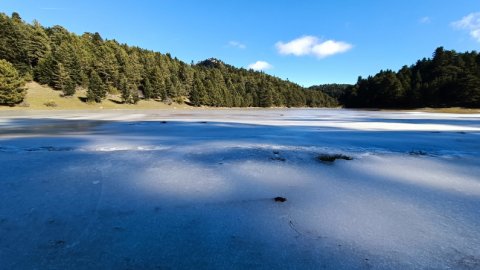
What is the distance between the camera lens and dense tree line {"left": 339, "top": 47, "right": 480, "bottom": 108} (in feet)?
184

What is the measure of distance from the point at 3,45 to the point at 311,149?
71912mm

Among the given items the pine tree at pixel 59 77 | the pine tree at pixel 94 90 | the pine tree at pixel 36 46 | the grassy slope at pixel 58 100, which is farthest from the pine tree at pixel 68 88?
the pine tree at pixel 36 46

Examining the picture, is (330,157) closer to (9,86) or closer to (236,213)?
(236,213)

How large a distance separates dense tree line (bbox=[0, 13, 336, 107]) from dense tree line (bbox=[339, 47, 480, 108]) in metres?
44.2

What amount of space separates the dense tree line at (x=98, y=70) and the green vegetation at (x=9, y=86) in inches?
452

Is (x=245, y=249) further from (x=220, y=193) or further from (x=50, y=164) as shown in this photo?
(x=50, y=164)

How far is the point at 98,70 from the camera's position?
6950 centimetres

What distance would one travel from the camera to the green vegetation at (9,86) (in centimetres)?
3860

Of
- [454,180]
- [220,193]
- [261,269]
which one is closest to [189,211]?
[220,193]

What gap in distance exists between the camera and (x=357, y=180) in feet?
15.6

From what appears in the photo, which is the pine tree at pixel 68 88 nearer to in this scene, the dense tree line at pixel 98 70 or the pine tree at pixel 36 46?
the dense tree line at pixel 98 70

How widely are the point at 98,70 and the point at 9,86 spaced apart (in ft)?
105

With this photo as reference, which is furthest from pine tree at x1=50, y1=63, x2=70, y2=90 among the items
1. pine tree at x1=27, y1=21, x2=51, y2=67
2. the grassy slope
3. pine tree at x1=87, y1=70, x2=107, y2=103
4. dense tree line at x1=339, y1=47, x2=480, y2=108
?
dense tree line at x1=339, y1=47, x2=480, y2=108

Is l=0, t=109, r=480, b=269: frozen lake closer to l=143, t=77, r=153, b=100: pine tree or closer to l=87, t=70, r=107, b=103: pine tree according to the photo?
l=87, t=70, r=107, b=103: pine tree
